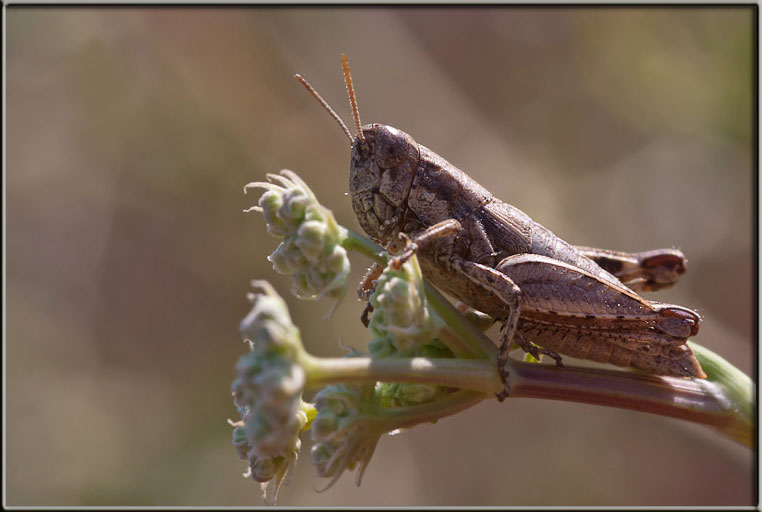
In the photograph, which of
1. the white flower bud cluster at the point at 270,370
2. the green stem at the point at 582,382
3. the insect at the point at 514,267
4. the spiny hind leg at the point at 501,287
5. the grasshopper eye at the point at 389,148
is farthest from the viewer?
the grasshopper eye at the point at 389,148

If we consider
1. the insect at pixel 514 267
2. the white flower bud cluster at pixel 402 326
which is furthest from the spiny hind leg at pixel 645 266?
the white flower bud cluster at pixel 402 326

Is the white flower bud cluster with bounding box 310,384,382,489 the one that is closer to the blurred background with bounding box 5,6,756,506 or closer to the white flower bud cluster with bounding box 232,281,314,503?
the white flower bud cluster with bounding box 232,281,314,503

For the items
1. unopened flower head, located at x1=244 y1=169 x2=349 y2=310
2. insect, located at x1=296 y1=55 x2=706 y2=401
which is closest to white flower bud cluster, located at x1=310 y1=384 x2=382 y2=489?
unopened flower head, located at x1=244 y1=169 x2=349 y2=310

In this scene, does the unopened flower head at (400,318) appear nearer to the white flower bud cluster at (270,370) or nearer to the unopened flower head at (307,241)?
the unopened flower head at (307,241)

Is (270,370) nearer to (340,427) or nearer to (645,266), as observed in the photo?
(340,427)

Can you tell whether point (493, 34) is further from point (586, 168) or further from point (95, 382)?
point (95, 382)

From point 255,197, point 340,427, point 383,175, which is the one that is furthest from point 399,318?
point 255,197
